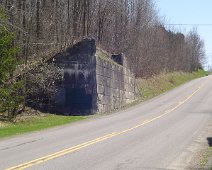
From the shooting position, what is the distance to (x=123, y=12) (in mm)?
55562

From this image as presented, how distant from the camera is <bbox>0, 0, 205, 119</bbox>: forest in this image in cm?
2814

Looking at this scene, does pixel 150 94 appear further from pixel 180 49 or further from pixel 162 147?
pixel 180 49

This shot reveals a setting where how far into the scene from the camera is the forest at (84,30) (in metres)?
28.1

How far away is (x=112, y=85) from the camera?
118ft

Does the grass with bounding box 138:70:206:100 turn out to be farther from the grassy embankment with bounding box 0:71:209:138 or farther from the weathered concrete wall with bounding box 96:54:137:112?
the weathered concrete wall with bounding box 96:54:137:112

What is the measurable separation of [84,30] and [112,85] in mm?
8866

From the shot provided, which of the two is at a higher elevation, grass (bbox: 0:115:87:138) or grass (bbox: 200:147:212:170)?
grass (bbox: 0:115:87:138)

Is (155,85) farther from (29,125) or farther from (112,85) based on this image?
(29,125)

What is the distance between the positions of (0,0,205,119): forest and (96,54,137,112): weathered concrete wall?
11.5ft

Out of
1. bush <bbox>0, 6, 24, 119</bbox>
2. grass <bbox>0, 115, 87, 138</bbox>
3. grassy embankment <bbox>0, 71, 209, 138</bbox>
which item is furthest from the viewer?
bush <bbox>0, 6, 24, 119</bbox>

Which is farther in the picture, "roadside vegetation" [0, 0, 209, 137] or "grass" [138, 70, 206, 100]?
"grass" [138, 70, 206, 100]

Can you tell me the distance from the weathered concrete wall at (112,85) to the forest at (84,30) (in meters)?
3.51

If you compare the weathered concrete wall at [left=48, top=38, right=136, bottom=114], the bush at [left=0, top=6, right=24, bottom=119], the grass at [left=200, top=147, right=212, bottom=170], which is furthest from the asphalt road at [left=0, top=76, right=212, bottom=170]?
the weathered concrete wall at [left=48, top=38, right=136, bottom=114]

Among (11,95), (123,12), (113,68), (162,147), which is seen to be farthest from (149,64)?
(162,147)
